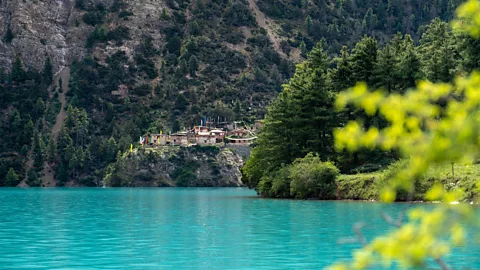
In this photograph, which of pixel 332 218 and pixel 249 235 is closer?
pixel 249 235

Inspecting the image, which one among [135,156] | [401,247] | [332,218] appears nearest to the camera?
[401,247]

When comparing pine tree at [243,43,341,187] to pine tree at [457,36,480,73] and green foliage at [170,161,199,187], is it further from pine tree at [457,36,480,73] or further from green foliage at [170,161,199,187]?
green foliage at [170,161,199,187]

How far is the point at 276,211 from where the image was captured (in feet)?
180

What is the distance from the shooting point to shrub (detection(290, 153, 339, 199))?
240 ft

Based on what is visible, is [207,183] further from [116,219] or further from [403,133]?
[403,133]

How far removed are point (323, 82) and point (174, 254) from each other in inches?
2231

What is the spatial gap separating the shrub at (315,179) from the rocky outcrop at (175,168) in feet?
377

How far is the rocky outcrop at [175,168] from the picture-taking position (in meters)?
188

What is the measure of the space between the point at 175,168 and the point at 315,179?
4686 inches

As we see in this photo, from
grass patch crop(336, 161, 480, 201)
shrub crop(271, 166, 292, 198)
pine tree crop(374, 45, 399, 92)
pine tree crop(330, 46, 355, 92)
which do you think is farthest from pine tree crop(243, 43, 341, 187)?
grass patch crop(336, 161, 480, 201)

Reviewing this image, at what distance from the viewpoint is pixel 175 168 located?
7490 inches

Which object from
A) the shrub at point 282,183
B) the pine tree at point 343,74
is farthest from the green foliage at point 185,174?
the shrub at point 282,183

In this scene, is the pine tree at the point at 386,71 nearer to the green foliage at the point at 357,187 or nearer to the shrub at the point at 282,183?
the shrub at the point at 282,183

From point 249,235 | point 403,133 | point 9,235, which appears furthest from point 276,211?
point 403,133
